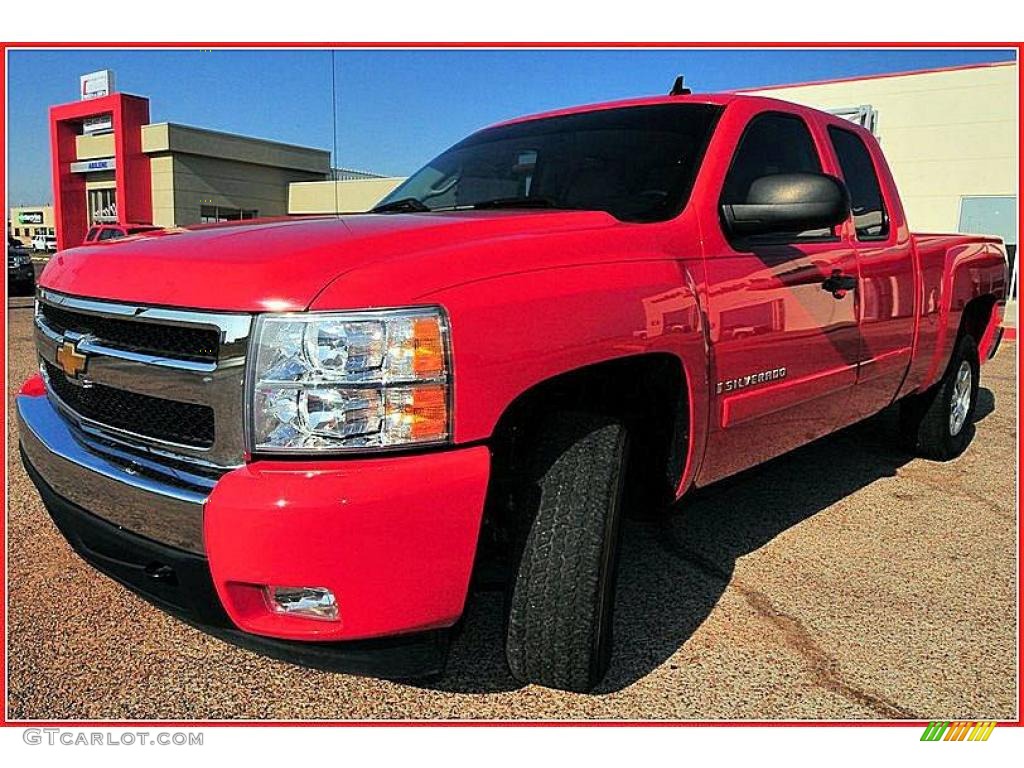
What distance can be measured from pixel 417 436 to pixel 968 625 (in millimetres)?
2173

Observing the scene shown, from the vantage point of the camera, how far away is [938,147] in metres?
16.7

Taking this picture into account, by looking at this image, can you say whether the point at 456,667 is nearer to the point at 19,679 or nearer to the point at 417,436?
the point at 417,436

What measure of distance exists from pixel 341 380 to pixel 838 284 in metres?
2.31

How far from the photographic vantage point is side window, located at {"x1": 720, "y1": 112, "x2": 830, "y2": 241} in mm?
3156

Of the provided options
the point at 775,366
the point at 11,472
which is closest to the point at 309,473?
the point at 775,366

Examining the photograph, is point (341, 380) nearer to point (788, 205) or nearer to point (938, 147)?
point (788, 205)

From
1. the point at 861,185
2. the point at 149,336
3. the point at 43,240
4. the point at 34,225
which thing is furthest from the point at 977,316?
the point at 34,225

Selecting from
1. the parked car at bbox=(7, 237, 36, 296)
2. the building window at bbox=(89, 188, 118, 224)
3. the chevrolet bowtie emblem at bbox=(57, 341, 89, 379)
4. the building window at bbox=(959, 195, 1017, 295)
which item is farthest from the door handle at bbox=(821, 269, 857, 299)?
the building window at bbox=(89, 188, 118, 224)

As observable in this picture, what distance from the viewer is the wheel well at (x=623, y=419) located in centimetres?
231

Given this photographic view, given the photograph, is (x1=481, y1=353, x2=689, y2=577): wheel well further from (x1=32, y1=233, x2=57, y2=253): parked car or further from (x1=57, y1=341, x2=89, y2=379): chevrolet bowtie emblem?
(x1=32, y1=233, x2=57, y2=253): parked car

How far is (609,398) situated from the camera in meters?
2.51

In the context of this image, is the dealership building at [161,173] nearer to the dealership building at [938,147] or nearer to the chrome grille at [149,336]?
the dealership building at [938,147]

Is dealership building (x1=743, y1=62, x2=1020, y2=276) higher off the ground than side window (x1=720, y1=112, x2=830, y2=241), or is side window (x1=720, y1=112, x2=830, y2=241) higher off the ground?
dealership building (x1=743, y1=62, x2=1020, y2=276)

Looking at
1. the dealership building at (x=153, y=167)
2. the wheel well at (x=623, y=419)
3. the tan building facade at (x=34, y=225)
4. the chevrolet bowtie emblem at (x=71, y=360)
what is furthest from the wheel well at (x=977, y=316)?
the tan building facade at (x=34, y=225)
